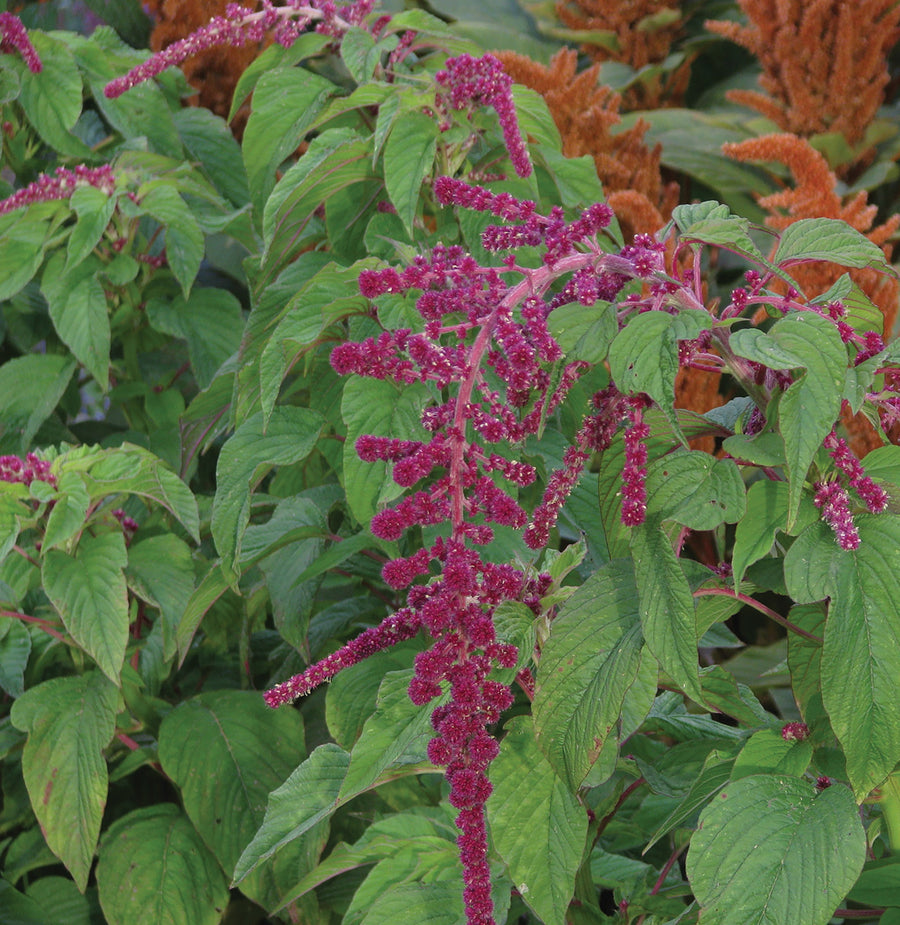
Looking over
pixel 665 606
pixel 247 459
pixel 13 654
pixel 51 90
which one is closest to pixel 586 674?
pixel 665 606

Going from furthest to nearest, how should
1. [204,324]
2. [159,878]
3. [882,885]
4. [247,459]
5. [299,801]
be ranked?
[204,324] → [159,878] → [247,459] → [299,801] → [882,885]

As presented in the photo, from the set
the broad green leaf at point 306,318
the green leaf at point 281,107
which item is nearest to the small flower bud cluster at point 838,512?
the broad green leaf at point 306,318

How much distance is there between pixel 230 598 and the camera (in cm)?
121

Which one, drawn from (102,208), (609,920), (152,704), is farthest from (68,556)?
(609,920)

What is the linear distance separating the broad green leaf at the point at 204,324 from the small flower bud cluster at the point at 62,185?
0.15 m

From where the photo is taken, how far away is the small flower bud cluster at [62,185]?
→ 1.21 m

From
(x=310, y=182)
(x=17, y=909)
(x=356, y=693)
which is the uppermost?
(x=310, y=182)

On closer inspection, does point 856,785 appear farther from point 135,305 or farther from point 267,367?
point 135,305

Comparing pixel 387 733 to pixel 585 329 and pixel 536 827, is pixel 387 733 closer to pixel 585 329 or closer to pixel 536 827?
pixel 536 827

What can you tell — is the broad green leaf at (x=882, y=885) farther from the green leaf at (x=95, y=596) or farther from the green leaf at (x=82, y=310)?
the green leaf at (x=82, y=310)

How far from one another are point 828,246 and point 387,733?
1.32 feet

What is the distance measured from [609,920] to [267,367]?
1.59ft

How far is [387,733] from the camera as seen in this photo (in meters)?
0.68

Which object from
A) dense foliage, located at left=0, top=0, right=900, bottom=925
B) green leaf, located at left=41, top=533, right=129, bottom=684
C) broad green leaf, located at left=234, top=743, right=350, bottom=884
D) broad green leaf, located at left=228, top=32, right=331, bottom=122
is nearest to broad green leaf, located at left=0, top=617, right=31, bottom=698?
dense foliage, located at left=0, top=0, right=900, bottom=925
